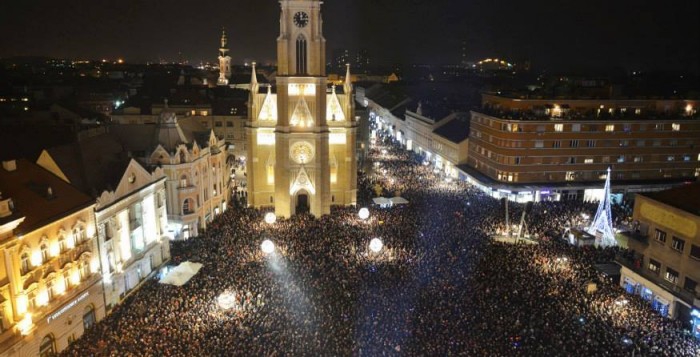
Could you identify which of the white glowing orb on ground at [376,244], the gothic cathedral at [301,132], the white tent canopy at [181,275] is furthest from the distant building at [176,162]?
the white glowing orb on ground at [376,244]

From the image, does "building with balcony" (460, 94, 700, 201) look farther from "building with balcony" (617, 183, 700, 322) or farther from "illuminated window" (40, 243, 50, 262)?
"illuminated window" (40, 243, 50, 262)

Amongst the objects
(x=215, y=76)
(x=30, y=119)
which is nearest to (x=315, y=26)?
(x=30, y=119)

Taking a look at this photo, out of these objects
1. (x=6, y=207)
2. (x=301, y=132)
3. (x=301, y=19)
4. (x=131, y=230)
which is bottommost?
(x=131, y=230)

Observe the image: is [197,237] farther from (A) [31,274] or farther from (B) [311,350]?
(B) [311,350]

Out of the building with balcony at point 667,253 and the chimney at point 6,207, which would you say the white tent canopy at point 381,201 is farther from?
the chimney at point 6,207

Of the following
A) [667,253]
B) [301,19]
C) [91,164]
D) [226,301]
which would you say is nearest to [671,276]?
[667,253]

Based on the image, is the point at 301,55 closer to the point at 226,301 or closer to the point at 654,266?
the point at 226,301

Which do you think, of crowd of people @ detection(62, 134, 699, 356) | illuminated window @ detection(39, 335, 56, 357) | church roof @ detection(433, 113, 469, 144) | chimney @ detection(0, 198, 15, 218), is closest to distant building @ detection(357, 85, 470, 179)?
church roof @ detection(433, 113, 469, 144)
